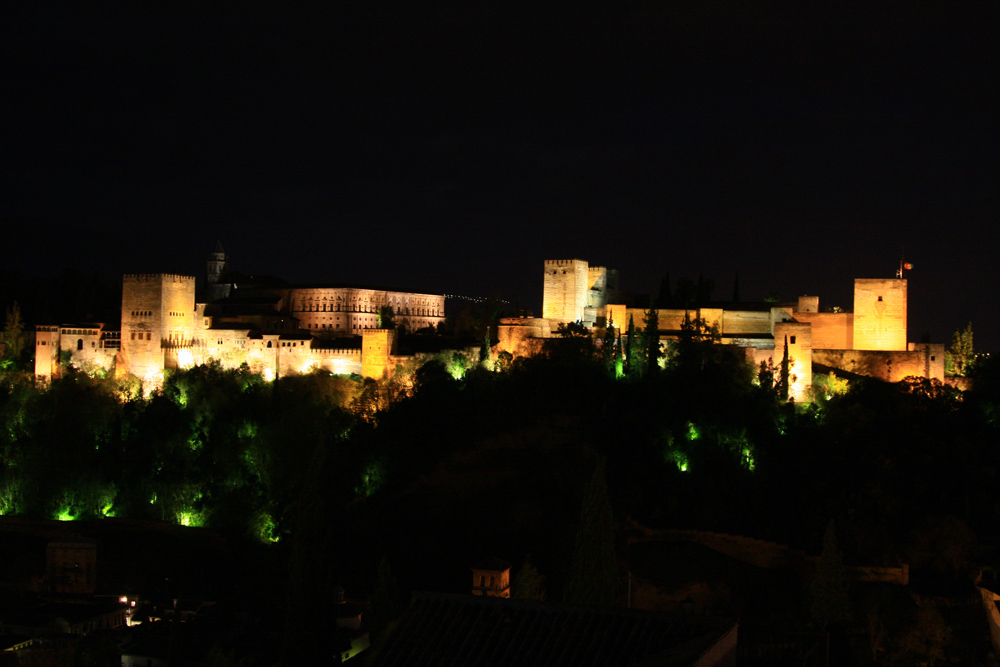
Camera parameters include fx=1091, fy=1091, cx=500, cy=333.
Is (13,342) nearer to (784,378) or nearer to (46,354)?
(46,354)

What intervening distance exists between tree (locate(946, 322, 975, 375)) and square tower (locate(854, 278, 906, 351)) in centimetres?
236

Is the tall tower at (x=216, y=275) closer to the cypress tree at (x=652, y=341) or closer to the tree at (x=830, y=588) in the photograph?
the cypress tree at (x=652, y=341)

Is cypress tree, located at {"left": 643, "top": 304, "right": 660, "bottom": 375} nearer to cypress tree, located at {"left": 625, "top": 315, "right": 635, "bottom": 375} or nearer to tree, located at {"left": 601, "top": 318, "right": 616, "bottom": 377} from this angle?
cypress tree, located at {"left": 625, "top": 315, "right": 635, "bottom": 375}

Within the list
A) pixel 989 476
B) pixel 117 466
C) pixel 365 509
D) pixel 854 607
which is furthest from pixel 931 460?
pixel 117 466

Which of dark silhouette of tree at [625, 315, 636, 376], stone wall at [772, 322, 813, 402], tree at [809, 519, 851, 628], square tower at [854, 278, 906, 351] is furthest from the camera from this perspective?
square tower at [854, 278, 906, 351]

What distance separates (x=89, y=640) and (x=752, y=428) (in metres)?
27.7

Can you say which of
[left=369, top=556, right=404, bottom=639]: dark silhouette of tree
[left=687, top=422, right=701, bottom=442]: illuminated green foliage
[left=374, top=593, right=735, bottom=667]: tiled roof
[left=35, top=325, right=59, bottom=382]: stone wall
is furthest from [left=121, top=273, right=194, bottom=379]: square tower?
[left=374, top=593, right=735, bottom=667]: tiled roof

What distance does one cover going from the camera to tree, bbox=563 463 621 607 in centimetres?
2834

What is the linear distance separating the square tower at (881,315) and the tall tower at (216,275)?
3877 cm

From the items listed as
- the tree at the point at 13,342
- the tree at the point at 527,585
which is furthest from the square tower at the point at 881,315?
the tree at the point at 13,342

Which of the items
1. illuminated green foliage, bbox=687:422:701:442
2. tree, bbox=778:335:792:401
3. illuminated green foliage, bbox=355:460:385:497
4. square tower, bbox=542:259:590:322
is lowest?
illuminated green foliage, bbox=355:460:385:497

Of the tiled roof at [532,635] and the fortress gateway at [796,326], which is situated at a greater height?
the fortress gateway at [796,326]

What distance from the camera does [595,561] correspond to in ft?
94.2

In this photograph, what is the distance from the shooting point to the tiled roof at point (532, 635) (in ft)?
53.4
